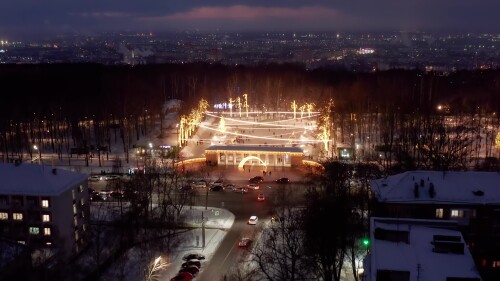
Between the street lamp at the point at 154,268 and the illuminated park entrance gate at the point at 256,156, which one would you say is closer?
the street lamp at the point at 154,268

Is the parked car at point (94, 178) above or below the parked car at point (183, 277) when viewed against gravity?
above

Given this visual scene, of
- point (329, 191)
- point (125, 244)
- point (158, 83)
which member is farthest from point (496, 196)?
point (158, 83)

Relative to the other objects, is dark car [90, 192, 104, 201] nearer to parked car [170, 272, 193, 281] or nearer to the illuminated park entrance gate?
the illuminated park entrance gate

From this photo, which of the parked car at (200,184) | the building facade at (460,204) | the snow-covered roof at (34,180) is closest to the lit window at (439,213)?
the building facade at (460,204)

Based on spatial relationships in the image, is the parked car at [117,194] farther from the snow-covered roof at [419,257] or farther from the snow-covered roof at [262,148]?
the snow-covered roof at [419,257]

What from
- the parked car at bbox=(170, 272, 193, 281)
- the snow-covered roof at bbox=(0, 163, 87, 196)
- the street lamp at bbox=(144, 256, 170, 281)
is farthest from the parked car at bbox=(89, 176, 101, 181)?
the parked car at bbox=(170, 272, 193, 281)

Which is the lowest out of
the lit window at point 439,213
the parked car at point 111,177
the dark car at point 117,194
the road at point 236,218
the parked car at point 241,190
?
the road at point 236,218
